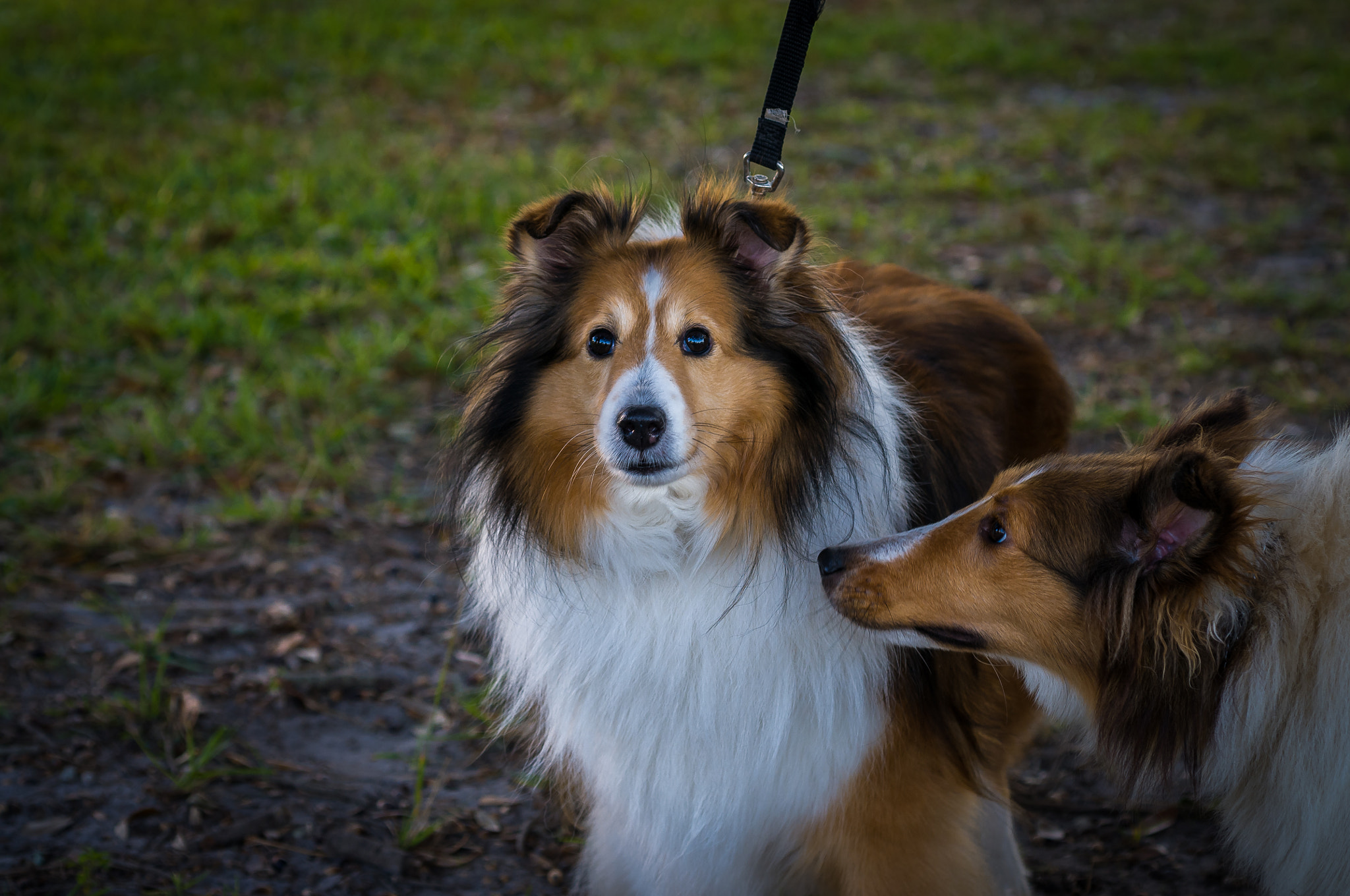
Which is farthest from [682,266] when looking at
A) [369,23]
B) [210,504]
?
[369,23]

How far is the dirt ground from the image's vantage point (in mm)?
2867

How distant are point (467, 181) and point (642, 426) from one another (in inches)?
214

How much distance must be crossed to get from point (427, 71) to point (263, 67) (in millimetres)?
1392

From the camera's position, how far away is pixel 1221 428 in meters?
2.25

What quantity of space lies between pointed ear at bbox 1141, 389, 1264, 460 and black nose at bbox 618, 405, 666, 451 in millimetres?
1029

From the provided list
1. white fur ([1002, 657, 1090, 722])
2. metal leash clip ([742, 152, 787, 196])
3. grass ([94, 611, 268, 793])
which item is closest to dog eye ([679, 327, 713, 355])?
metal leash clip ([742, 152, 787, 196])

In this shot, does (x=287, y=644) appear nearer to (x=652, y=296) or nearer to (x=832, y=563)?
(x=652, y=296)

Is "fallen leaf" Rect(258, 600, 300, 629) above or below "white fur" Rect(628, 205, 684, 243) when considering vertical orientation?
below

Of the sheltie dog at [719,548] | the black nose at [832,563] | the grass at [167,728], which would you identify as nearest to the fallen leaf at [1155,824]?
the sheltie dog at [719,548]

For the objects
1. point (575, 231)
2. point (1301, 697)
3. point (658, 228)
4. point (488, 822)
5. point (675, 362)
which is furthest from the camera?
point (488, 822)

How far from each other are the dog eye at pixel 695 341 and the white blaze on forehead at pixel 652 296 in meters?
0.07

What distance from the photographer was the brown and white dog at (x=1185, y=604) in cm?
197

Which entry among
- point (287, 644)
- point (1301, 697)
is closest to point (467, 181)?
point (287, 644)

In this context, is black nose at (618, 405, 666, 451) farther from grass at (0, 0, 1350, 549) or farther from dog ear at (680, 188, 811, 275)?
grass at (0, 0, 1350, 549)
